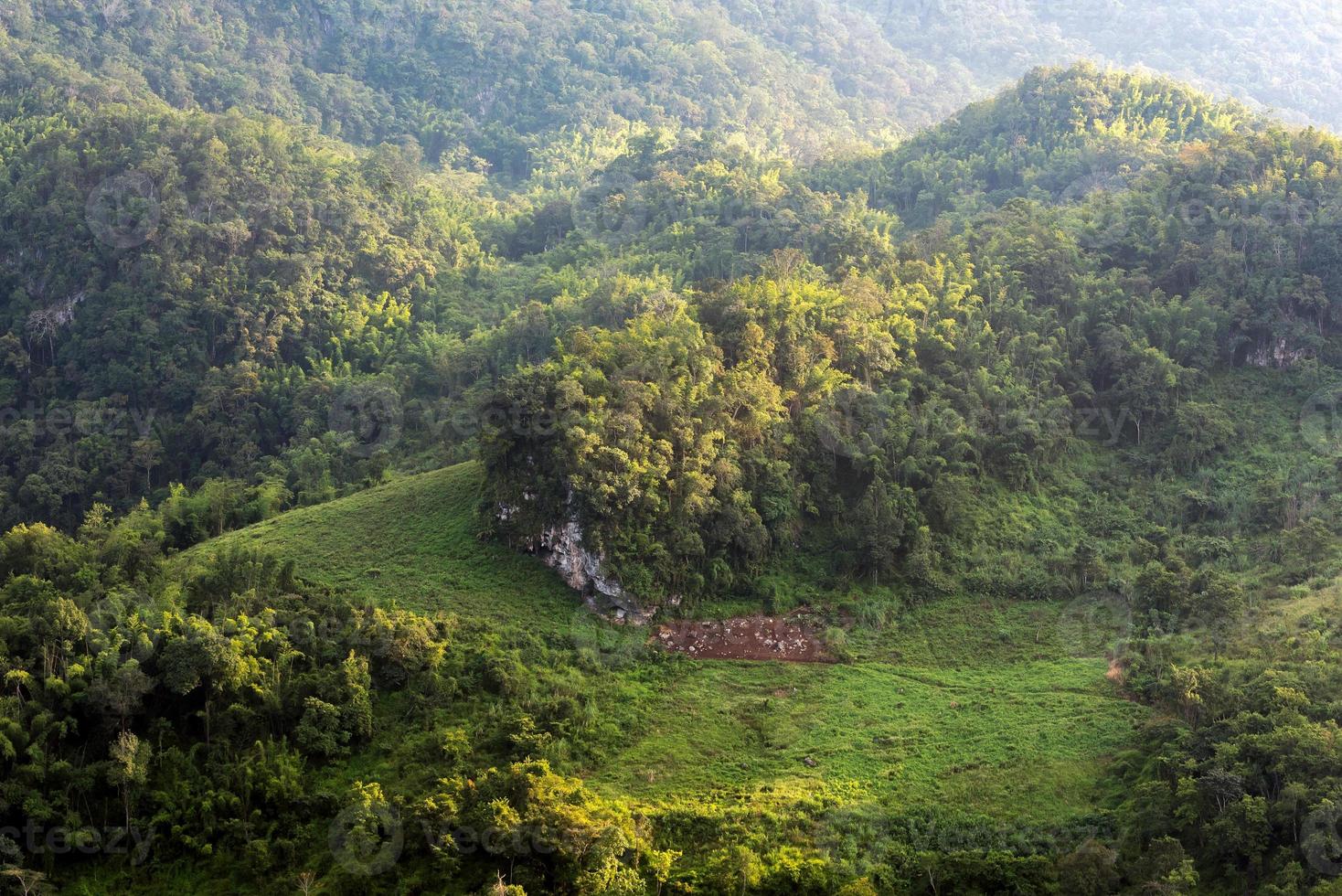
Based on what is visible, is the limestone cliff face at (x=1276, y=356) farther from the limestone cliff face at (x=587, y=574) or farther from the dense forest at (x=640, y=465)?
the limestone cliff face at (x=587, y=574)

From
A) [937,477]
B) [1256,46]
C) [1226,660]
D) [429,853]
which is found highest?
[1256,46]

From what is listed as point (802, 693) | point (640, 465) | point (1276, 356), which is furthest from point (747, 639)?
point (1276, 356)

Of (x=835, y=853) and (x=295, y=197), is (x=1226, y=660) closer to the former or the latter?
(x=835, y=853)

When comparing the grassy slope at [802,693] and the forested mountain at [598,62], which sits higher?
the forested mountain at [598,62]

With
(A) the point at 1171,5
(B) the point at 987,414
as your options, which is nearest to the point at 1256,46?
(A) the point at 1171,5

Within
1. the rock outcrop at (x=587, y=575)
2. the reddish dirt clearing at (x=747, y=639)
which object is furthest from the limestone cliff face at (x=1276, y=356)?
the rock outcrop at (x=587, y=575)

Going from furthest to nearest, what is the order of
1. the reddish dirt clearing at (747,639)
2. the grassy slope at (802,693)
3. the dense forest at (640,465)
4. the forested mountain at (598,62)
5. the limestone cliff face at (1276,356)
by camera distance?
the forested mountain at (598,62) < the limestone cliff face at (1276,356) < the reddish dirt clearing at (747,639) < the grassy slope at (802,693) < the dense forest at (640,465)

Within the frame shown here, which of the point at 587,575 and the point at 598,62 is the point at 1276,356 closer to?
the point at 587,575
